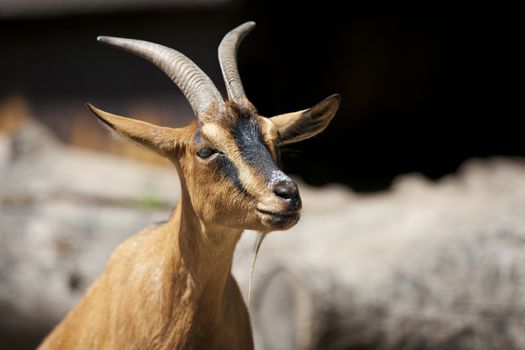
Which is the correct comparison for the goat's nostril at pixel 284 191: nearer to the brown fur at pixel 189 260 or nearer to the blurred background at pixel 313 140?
the brown fur at pixel 189 260

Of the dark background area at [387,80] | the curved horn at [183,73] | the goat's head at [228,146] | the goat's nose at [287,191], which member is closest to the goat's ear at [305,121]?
the goat's head at [228,146]

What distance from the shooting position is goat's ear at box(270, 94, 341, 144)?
4.58 meters

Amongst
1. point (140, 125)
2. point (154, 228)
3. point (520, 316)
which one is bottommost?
point (520, 316)

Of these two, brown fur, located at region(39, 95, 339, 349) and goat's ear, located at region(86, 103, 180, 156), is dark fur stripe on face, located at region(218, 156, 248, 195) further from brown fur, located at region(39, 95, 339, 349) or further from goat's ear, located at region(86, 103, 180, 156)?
goat's ear, located at region(86, 103, 180, 156)

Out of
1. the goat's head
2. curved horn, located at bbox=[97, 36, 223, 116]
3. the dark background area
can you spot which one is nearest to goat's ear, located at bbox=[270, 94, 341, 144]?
the goat's head

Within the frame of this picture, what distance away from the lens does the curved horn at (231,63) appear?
4.59 meters

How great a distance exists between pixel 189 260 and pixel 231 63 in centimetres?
114

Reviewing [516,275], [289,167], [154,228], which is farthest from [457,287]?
[289,167]

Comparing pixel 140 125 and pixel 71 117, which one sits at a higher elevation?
pixel 140 125

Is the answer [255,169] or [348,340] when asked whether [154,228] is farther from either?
[348,340]

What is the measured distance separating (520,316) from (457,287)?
60 cm

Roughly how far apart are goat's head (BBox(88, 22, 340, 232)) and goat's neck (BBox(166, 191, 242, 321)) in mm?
134

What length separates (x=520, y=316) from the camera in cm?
760

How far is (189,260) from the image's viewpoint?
4672 millimetres
